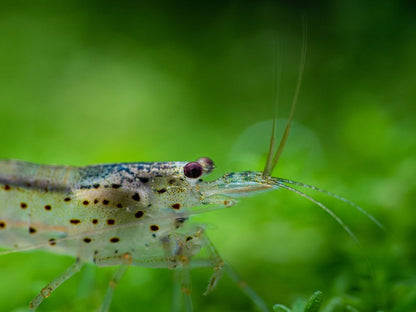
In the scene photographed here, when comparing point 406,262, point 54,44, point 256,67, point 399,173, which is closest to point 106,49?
point 54,44

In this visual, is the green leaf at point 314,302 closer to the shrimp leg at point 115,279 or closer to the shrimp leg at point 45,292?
the shrimp leg at point 115,279

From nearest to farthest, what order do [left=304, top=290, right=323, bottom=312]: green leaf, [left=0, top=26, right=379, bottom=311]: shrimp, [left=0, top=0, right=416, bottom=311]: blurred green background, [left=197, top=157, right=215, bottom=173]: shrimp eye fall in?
[left=304, top=290, right=323, bottom=312]: green leaf
[left=0, top=26, right=379, bottom=311]: shrimp
[left=197, top=157, right=215, bottom=173]: shrimp eye
[left=0, top=0, right=416, bottom=311]: blurred green background

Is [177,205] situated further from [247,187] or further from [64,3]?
[64,3]

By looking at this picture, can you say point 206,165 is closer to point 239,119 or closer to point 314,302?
point 314,302

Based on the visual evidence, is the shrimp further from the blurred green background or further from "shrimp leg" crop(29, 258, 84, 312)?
the blurred green background

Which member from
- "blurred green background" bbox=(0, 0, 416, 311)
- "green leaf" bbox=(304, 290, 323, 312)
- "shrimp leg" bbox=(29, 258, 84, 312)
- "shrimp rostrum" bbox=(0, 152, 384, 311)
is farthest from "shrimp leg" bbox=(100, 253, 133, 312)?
"green leaf" bbox=(304, 290, 323, 312)

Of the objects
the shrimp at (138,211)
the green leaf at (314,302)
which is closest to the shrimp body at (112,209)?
the shrimp at (138,211)

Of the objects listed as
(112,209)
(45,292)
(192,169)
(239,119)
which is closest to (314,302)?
(192,169)
